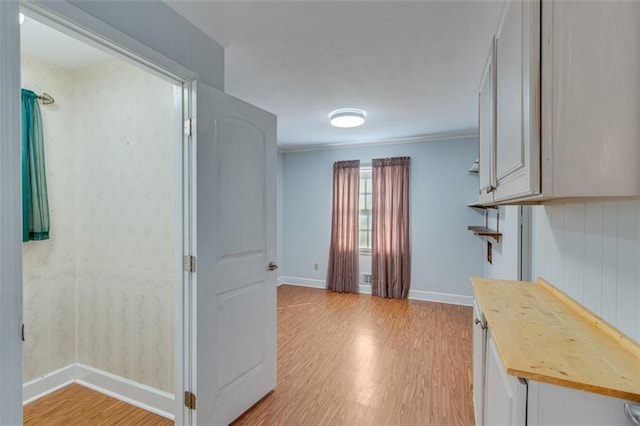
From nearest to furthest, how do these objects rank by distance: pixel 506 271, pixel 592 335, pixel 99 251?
pixel 592 335, pixel 99 251, pixel 506 271

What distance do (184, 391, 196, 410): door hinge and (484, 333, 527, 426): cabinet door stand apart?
1435 mm

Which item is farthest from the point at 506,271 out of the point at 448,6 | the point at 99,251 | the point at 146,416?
the point at 99,251

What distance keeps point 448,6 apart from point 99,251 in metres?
2.72

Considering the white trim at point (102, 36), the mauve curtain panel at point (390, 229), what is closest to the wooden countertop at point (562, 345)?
the white trim at point (102, 36)

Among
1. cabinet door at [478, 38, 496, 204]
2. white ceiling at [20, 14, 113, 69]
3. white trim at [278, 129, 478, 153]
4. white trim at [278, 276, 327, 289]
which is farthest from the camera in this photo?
white trim at [278, 276, 327, 289]

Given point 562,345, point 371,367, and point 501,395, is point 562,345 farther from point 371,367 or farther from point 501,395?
point 371,367

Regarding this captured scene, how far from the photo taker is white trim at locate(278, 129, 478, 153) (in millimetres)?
4242

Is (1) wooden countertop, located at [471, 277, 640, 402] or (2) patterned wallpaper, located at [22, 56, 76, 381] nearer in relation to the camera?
(1) wooden countertop, located at [471, 277, 640, 402]

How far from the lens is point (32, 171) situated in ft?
6.82

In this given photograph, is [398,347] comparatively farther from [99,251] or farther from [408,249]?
[99,251]

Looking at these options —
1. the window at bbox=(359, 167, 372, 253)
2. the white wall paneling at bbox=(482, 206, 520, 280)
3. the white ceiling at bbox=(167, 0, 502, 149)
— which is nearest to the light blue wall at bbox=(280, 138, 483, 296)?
the window at bbox=(359, 167, 372, 253)

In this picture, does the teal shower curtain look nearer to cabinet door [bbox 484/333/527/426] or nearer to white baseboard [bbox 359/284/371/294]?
cabinet door [bbox 484/333/527/426]

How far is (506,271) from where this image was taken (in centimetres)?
266

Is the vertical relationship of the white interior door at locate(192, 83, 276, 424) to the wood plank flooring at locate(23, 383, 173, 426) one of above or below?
above
